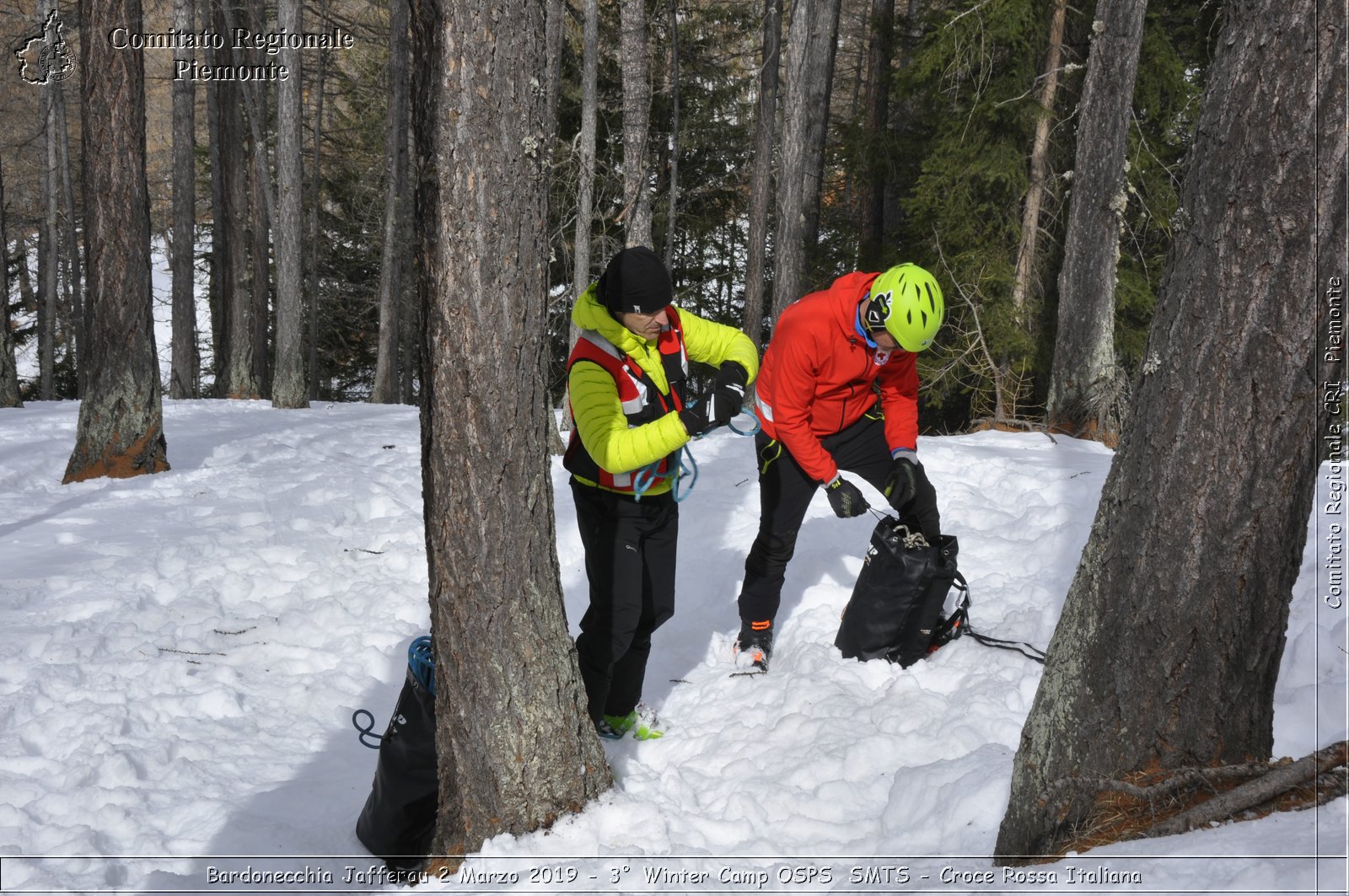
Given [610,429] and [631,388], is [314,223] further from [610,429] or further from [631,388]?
[610,429]

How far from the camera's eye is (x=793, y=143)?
32.7 feet

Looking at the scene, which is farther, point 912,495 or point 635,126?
point 635,126

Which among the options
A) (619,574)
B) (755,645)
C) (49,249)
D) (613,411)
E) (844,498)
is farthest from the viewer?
(49,249)

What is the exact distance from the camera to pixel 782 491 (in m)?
4.50

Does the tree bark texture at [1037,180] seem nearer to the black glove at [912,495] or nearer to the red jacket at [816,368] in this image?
the black glove at [912,495]

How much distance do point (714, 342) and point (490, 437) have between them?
57.3 inches

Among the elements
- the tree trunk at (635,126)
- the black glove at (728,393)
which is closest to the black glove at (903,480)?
the black glove at (728,393)

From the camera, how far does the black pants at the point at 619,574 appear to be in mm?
3701

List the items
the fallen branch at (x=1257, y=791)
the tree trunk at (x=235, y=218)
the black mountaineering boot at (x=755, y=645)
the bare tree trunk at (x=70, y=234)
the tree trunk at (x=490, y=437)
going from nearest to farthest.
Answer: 1. the fallen branch at (x=1257, y=791)
2. the tree trunk at (x=490, y=437)
3. the black mountaineering boot at (x=755, y=645)
4. the tree trunk at (x=235, y=218)
5. the bare tree trunk at (x=70, y=234)

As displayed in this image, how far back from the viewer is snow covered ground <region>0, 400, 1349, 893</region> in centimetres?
294

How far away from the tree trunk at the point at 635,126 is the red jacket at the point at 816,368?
3.99 meters

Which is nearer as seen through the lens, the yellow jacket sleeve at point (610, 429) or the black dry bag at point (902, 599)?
the yellow jacket sleeve at point (610, 429)

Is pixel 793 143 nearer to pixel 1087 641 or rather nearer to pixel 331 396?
pixel 1087 641

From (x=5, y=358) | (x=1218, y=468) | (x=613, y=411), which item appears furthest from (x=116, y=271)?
(x=1218, y=468)
